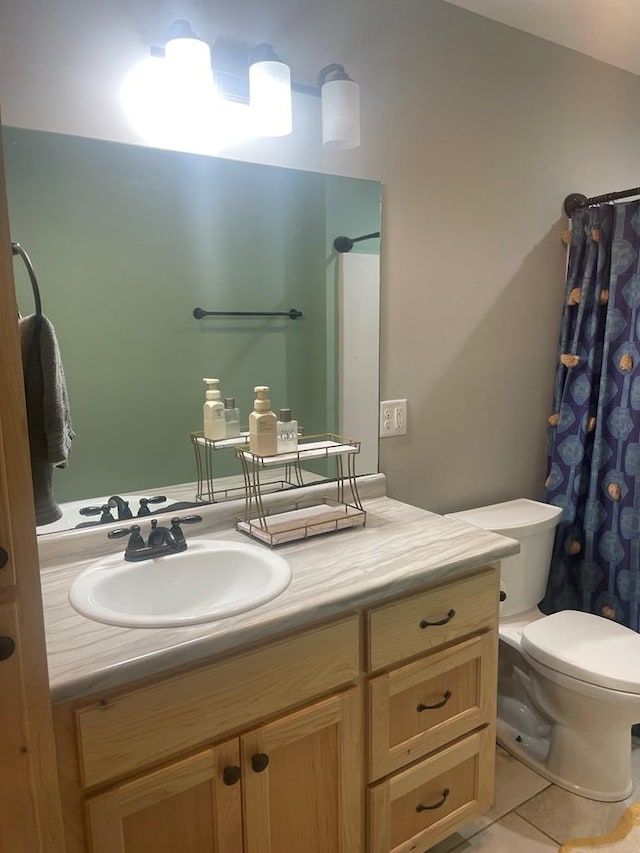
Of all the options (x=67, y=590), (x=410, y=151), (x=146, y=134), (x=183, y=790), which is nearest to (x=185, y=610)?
(x=67, y=590)

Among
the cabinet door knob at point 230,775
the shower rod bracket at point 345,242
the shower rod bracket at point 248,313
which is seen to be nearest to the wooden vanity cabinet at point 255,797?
the cabinet door knob at point 230,775

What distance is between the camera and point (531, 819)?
177 cm

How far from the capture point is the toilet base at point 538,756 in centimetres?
184

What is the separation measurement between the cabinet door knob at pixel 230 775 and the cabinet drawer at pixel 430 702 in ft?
1.09

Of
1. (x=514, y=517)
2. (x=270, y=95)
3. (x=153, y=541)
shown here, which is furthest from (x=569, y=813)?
(x=270, y=95)

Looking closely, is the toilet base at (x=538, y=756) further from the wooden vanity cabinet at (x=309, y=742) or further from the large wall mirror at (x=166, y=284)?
the large wall mirror at (x=166, y=284)

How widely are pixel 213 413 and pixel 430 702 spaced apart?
0.91 m

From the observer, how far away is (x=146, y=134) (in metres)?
1.47

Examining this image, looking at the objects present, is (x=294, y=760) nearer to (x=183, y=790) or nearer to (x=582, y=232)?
(x=183, y=790)

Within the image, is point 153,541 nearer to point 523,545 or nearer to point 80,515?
point 80,515

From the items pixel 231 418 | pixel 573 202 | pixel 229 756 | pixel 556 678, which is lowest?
pixel 556 678

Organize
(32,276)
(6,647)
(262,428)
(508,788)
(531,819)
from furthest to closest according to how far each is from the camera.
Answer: (508,788) → (531,819) → (262,428) → (32,276) → (6,647)

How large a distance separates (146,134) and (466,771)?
5.85 feet

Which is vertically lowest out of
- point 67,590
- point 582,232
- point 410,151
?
point 67,590
